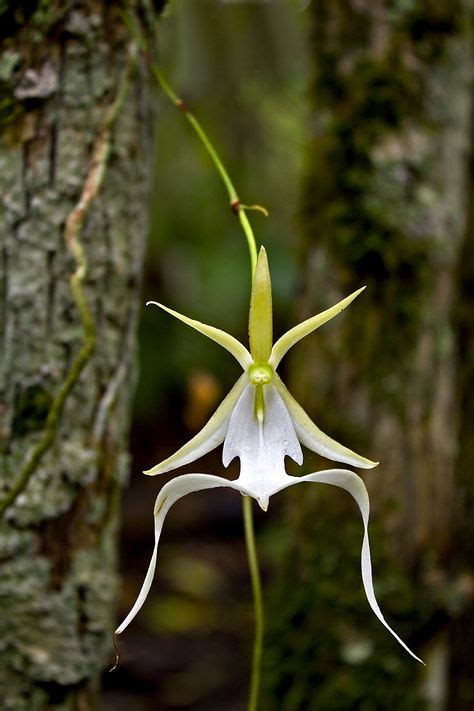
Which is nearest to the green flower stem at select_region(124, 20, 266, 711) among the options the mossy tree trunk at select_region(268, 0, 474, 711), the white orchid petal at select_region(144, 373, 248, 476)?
the white orchid petal at select_region(144, 373, 248, 476)

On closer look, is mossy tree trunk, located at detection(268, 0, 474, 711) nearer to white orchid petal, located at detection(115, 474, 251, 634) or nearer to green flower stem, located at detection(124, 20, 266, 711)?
green flower stem, located at detection(124, 20, 266, 711)

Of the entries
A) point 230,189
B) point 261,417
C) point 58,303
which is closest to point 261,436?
point 261,417

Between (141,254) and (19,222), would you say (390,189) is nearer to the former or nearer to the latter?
(141,254)

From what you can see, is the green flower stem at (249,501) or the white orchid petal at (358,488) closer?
the white orchid petal at (358,488)

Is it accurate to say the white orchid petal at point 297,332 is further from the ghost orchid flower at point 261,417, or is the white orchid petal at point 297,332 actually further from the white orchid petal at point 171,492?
the white orchid petal at point 171,492

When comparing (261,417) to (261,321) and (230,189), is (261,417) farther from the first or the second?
(230,189)

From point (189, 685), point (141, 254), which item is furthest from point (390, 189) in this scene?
point (189, 685)

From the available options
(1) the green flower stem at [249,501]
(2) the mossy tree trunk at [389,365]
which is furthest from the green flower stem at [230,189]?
(2) the mossy tree trunk at [389,365]
